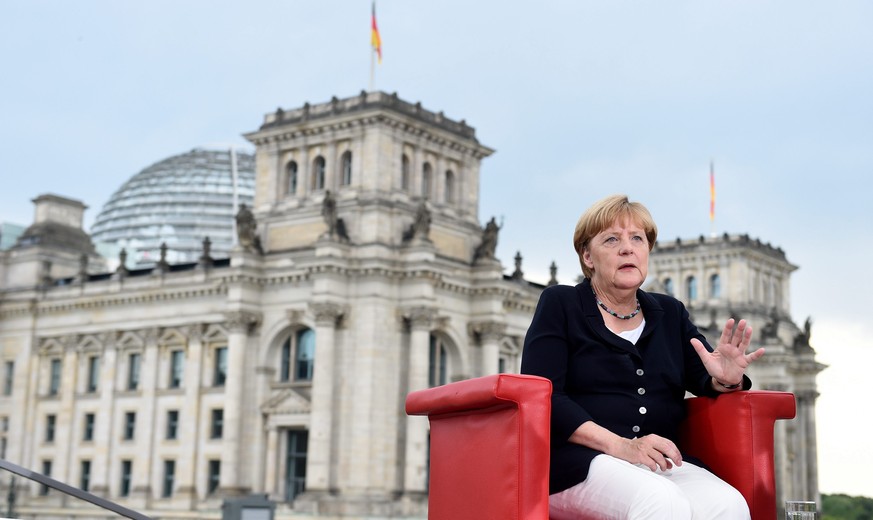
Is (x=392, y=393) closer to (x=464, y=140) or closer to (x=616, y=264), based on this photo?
(x=464, y=140)

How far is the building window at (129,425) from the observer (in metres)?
55.7

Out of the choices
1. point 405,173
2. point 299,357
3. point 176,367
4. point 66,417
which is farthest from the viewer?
point 66,417

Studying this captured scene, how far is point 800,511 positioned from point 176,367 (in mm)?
50334

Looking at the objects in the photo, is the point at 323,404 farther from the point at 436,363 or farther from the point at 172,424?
the point at 172,424

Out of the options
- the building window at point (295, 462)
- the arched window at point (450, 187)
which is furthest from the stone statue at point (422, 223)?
the building window at point (295, 462)

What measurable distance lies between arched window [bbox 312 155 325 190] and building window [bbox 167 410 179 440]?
11574 millimetres

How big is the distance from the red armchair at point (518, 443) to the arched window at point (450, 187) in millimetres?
47155

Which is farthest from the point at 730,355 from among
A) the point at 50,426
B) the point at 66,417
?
the point at 50,426

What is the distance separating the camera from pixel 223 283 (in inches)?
2023

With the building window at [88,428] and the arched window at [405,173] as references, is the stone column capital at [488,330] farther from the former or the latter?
the building window at [88,428]

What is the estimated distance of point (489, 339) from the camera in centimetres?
5075

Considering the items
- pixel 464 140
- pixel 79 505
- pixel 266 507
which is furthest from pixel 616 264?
pixel 79 505

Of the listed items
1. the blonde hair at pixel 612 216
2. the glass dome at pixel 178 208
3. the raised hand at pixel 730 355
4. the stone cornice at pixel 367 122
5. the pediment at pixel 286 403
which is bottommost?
the raised hand at pixel 730 355

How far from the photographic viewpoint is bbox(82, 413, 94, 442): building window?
57.1 m
